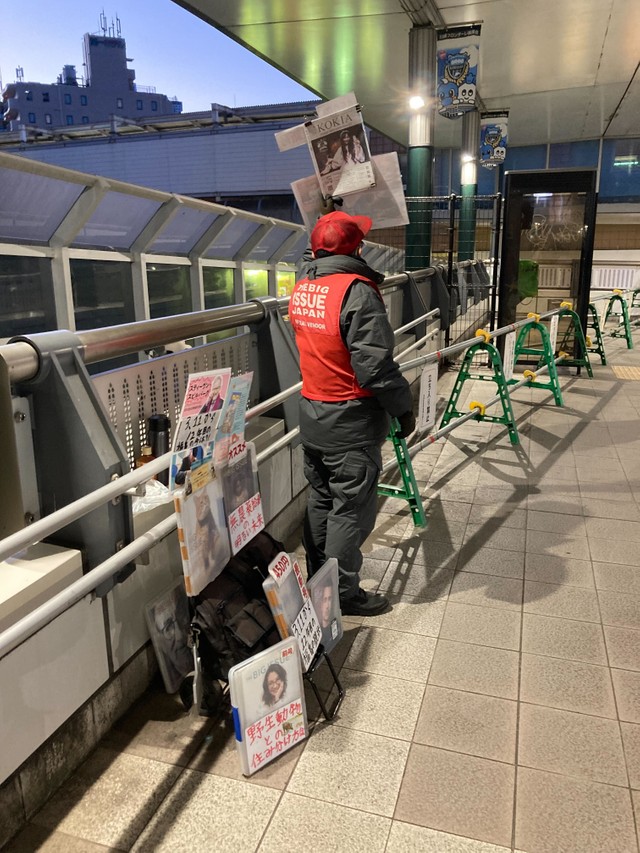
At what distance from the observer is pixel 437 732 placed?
6.93 feet

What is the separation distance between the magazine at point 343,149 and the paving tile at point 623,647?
2132 millimetres

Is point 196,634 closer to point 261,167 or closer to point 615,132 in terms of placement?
point 615,132

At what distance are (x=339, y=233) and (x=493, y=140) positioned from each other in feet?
47.4

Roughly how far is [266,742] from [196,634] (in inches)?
15.4

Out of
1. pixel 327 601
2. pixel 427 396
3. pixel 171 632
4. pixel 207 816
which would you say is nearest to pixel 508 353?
pixel 427 396

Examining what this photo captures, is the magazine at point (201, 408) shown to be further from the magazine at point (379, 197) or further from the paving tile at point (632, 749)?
the paving tile at point (632, 749)

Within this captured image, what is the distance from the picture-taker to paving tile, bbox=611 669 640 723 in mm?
2199

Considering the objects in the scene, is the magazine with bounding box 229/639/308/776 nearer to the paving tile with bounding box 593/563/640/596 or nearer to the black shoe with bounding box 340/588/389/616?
the black shoe with bounding box 340/588/389/616

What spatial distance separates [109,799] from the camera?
6.03 ft

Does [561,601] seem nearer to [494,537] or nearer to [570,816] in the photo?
[494,537]

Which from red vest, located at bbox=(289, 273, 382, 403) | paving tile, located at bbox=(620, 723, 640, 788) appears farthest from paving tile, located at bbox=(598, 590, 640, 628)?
red vest, located at bbox=(289, 273, 382, 403)

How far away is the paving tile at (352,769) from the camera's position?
1850 millimetres

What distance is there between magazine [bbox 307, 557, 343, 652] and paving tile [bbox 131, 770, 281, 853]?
58 cm

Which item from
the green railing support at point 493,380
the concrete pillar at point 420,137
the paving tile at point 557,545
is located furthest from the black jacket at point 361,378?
the concrete pillar at point 420,137
